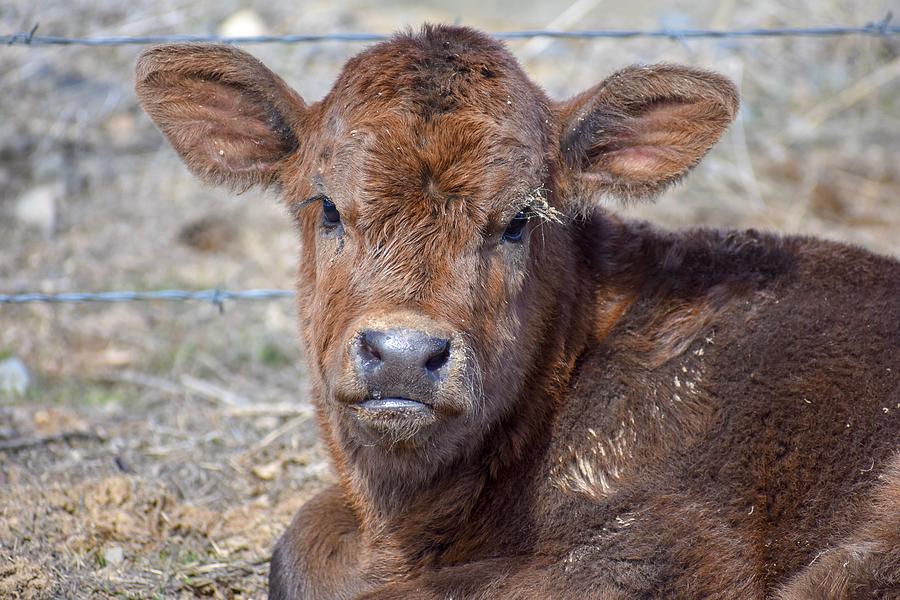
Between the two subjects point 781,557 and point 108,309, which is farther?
point 108,309

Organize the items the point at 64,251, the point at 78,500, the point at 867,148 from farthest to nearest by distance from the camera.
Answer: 1. the point at 867,148
2. the point at 64,251
3. the point at 78,500

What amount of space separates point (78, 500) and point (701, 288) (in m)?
2.99

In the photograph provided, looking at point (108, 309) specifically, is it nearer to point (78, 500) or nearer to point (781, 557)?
point (78, 500)

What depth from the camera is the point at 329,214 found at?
13.1 ft

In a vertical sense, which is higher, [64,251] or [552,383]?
[64,251]

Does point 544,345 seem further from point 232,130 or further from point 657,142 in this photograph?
point 232,130

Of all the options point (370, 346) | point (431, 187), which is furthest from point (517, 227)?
point (370, 346)

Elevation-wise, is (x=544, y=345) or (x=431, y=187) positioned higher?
(x=431, y=187)

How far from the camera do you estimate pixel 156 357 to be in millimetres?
7328

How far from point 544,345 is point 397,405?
0.93m

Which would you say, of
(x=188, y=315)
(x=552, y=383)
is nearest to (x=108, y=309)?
(x=188, y=315)

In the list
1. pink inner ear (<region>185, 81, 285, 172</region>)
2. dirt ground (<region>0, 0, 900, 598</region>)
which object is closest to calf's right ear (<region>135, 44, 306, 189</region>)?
pink inner ear (<region>185, 81, 285, 172</region>)

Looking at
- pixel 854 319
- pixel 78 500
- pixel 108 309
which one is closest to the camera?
pixel 854 319

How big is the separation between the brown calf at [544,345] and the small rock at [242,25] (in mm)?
6730
